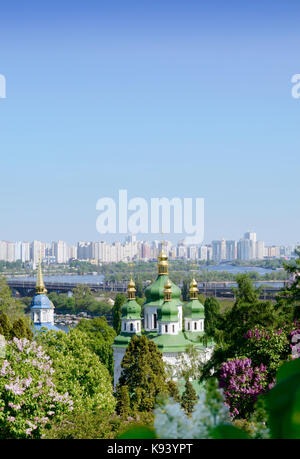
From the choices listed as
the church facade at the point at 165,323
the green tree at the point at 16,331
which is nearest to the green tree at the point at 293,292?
the green tree at the point at 16,331

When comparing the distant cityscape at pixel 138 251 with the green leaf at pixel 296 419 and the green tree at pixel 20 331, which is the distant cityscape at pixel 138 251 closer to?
the green tree at pixel 20 331

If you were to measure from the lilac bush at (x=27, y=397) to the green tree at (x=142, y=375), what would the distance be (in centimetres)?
250

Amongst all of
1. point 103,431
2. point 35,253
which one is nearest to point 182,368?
point 103,431

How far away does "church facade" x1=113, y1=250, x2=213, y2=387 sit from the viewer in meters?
15.2

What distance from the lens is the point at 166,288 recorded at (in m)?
16.2

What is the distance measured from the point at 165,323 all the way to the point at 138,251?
94.4 m

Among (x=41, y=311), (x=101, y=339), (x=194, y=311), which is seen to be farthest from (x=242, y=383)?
(x=101, y=339)

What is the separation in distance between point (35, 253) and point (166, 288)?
279ft

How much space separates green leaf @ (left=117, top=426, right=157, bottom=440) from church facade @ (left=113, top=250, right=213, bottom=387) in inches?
538

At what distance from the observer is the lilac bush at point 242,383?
23.9ft

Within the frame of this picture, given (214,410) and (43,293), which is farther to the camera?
(43,293)

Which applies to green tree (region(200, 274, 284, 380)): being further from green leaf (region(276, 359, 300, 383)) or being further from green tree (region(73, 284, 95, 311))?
green tree (region(73, 284, 95, 311))

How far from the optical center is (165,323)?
1562 cm
